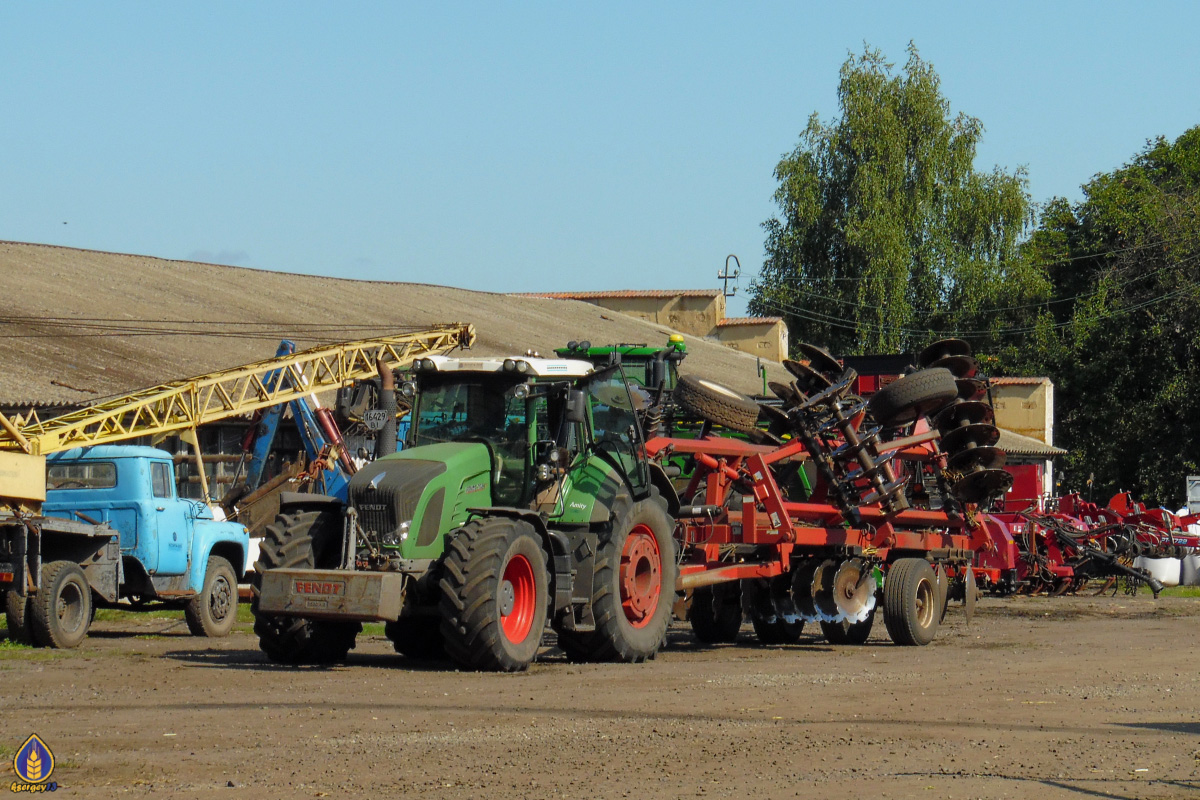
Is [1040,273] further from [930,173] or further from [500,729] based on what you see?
[500,729]

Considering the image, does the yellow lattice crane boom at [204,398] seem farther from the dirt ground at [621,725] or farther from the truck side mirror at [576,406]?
the truck side mirror at [576,406]

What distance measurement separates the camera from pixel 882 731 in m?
9.47

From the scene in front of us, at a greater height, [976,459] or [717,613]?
[976,459]

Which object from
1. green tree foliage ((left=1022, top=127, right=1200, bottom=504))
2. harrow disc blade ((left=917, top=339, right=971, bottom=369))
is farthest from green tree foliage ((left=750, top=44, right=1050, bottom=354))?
harrow disc blade ((left=917, top=339, right=971, bottom=369))

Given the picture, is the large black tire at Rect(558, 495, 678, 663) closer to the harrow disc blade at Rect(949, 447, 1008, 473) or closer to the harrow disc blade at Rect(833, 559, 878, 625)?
the harrow disc blade at Rect(833, 559, 878, 625)

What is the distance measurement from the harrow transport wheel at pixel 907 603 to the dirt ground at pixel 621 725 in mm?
1084

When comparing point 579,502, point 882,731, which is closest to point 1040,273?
point 579,502

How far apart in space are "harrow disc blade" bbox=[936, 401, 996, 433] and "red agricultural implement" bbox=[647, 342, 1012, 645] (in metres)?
0.02

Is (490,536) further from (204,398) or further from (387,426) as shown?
(204,398)

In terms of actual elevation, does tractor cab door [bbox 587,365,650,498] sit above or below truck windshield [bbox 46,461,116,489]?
above

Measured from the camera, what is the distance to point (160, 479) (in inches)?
719

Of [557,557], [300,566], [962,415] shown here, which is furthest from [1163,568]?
[300,566]

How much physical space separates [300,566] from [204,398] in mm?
13911

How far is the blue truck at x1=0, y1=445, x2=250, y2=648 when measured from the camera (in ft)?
51.1
